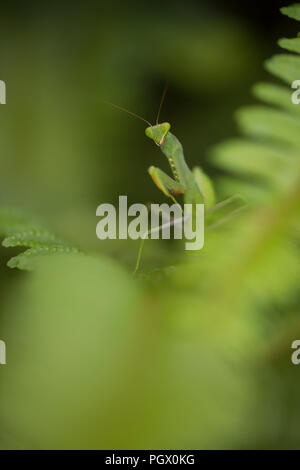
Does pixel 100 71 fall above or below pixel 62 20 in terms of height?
below

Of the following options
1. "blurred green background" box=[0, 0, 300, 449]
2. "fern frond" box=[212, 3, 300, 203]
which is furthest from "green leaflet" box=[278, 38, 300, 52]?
"blurred green background" box=[0, 0, 300, 449]

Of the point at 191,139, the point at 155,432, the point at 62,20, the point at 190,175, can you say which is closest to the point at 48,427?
the point at 155,432

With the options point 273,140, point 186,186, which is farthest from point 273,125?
point 186,186

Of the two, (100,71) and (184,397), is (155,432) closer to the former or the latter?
(184,397)

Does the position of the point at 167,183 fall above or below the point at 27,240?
above

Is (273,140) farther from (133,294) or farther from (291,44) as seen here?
(133,294)

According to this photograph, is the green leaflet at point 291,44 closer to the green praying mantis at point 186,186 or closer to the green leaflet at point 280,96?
the green leaflet at point 280,96

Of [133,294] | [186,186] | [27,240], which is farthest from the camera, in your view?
[186,186]
